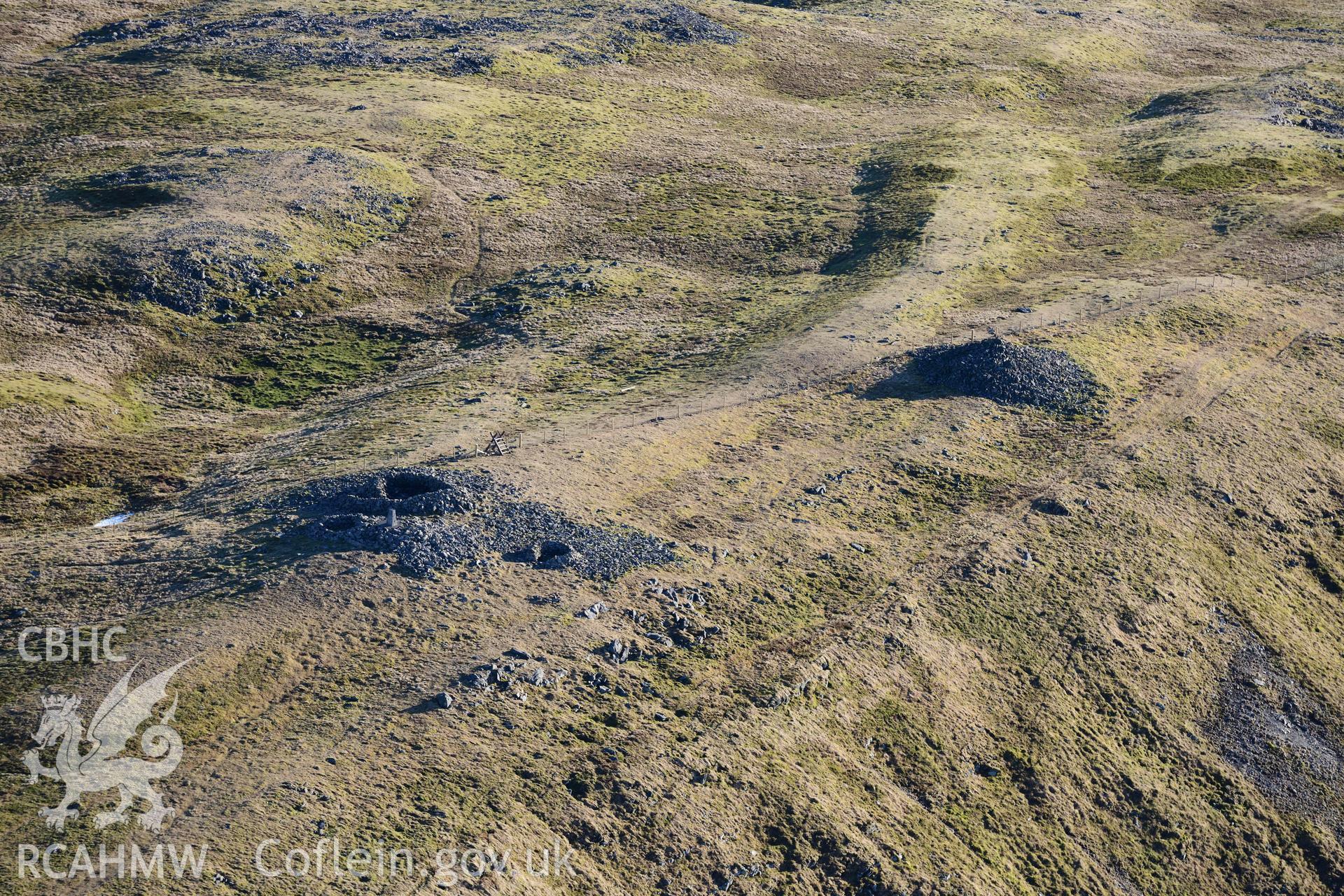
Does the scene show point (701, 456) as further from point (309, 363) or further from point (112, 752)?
point (309, 363)

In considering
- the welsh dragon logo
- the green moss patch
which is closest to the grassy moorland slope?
the green moss patch

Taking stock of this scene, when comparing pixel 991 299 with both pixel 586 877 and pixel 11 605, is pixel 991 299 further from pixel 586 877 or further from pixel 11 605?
pixel 11 605

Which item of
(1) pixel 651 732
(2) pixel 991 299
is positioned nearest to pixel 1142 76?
(2) pixel 991 299

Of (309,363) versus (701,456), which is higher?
(701,456)

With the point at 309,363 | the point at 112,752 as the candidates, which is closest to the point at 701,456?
the point at 112,752

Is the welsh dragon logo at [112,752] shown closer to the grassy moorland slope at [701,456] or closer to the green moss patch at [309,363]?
the grassy moorland slope at [701,456]

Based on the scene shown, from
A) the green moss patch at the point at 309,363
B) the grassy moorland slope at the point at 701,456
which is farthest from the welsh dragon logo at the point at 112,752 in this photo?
the green moss patch at the point at 309,363
